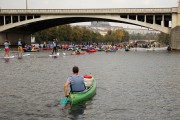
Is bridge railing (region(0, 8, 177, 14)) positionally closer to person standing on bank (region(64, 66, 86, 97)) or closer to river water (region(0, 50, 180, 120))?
river water (region(0, 50, 180, 120))

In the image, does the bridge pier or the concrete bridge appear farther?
the bridge pier

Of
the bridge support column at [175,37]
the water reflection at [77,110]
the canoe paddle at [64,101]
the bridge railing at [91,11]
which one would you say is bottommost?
the water reflection at [77,110]

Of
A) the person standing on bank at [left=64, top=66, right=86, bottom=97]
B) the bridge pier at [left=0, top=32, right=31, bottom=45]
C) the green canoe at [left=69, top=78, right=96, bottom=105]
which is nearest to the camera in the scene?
the green canoe at [left=69, top=78, right=96, bottom=105]

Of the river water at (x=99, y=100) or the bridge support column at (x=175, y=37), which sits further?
the bridge support column at (x=175, y=37)

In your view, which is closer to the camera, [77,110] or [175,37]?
[77,110]

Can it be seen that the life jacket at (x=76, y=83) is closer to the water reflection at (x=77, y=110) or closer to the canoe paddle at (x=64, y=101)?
the canoe paddle at (x=64, y=101)

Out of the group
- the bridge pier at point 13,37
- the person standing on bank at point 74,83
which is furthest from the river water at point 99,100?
the bridge pier at point 13,37

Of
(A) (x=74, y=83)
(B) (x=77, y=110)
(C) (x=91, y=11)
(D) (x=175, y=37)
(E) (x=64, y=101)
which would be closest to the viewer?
(B) (x=77, y=110)

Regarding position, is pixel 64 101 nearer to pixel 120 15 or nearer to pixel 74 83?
pixel 74 83

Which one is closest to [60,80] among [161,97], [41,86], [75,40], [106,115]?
[41,86]

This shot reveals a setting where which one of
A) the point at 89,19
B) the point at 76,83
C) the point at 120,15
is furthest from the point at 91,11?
the point at 76,83

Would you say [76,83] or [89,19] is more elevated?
[89,19]

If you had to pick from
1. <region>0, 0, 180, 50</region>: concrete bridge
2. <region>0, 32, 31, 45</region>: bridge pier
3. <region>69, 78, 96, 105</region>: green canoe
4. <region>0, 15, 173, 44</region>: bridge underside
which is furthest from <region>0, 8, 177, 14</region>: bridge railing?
<region>69, 78, 96, 105</region>: green canoe

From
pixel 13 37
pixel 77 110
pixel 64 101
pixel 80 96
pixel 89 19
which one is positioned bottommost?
pixel 77 110
